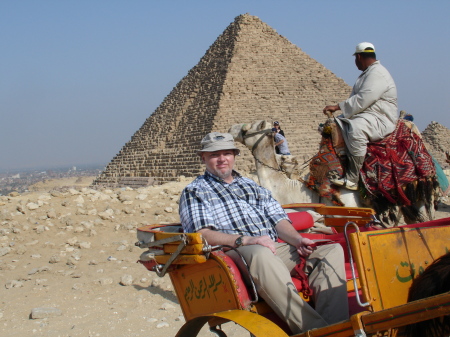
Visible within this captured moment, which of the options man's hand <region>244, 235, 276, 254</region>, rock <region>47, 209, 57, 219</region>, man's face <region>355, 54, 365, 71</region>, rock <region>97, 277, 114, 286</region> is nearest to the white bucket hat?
man's hand <region>244, 235, 276, 254</region>

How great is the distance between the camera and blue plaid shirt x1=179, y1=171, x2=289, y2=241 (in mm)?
3135

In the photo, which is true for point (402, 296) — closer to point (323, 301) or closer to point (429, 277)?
point (429, 277)

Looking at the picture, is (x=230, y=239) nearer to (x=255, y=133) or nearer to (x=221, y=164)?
(x=221, y=164)

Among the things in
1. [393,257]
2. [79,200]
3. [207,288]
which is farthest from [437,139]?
[393,257]

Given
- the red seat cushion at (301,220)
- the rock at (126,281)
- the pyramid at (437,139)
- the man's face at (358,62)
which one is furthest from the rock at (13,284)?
the pyramid at (437,139)

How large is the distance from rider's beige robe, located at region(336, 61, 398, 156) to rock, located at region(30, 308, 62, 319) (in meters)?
2.84

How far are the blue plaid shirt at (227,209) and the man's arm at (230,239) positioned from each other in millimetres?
72

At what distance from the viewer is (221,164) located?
3.38 meters

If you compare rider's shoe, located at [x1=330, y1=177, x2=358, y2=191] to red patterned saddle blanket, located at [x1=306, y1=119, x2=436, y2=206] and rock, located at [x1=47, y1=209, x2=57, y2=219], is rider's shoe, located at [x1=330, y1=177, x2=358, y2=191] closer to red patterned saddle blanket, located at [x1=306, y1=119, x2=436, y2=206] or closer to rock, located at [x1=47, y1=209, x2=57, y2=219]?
red patterned saddle blanket, located at [x1=306, y1=119, x2=436, y2=206]

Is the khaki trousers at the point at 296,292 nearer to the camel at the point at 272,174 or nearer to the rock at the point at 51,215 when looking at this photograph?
the camel at the point at 272,174

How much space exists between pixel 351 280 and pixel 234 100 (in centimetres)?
5076

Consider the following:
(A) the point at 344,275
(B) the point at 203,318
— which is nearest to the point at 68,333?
(B) the point at 203,318

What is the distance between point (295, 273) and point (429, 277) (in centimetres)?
79

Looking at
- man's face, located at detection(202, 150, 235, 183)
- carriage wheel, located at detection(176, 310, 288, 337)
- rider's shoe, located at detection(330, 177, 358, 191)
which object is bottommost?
carriage wheel, located at detection(176, 310, 288, 337)
